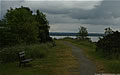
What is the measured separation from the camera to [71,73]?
1141 cm

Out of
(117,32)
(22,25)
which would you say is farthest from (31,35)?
(117,32)

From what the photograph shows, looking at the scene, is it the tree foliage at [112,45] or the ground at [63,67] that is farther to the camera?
the tree foliage at [112,45]

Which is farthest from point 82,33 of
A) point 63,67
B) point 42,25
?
point 63,67

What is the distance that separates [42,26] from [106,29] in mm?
26326

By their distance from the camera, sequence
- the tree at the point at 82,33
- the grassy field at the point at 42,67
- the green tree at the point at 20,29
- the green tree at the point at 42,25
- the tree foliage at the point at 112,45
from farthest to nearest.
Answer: the tree at the point at 82,33 < the green tree at the point at 42,25 < the green tree at the point at 20,29 < the tree foliage at the point at 112,45 < the grassy field at the point at 42,67

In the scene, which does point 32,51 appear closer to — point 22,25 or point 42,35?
point 22,25

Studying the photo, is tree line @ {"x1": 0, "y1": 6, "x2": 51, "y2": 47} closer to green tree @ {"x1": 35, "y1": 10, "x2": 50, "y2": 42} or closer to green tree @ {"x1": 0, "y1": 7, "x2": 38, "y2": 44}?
green tree @ {"x1": 0, "y1": 7, "x2": 38, "y2": 44}

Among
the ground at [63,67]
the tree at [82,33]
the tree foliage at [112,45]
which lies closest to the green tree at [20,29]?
the tree foliage at [112,45]

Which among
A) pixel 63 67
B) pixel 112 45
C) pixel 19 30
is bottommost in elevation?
pixel 63 67

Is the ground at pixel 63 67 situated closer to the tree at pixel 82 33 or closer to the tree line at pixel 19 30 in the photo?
the tree line at pixel 19 30

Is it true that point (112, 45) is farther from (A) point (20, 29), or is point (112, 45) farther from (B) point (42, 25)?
(B) point (42, 25)

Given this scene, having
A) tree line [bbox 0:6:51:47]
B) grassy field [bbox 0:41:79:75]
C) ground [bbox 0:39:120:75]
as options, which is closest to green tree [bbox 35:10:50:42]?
tree line [bbox 0:6:51:47]

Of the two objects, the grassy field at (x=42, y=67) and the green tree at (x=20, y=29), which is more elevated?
the green tree at (x=20, y=29)

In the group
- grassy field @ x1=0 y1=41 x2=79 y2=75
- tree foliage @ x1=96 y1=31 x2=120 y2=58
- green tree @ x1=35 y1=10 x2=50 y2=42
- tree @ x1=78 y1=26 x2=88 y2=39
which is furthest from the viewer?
tree @ x1=78 y1=26 x2=88 y2=39
